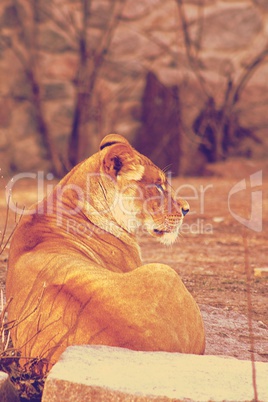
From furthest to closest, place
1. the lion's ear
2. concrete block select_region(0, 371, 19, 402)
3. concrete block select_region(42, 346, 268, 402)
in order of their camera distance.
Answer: the lion's ear → concrete block select_region(0, 371, 19, 402) → concrete block select_region(42, 346, 268, 402)

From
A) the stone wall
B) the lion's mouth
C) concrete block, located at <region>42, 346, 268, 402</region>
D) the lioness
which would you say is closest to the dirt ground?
concrete block, located at <region>42, 346, 268, 402</region>

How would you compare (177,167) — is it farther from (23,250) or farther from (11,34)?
(23,250)

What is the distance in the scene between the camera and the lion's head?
13.2 feet

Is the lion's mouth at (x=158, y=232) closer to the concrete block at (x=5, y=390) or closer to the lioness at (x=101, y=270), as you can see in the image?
the lioness at (x=101, y=270)

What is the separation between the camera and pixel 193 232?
22.5 feet

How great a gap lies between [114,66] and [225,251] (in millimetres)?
4446

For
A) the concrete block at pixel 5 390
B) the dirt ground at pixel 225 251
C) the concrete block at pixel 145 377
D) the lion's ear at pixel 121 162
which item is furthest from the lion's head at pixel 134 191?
the concrete block at pixel 5 390

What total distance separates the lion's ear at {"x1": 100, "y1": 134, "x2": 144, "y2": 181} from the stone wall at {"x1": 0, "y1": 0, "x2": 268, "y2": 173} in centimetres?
583

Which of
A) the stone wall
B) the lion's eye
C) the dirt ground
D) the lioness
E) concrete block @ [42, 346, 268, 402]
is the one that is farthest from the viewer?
the stone wall

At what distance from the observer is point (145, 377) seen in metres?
2.89

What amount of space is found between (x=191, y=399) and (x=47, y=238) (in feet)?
4.05

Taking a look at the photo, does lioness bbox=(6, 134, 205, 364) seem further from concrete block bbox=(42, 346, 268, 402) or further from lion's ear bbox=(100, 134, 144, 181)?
concrete block bbox=(42, 346, 268, 402)

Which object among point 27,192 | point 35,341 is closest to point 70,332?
point 35,341

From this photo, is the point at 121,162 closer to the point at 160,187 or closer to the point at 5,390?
the point at 160,187
